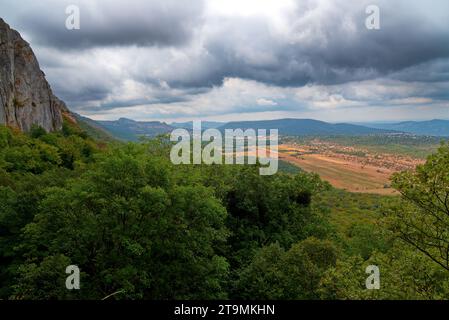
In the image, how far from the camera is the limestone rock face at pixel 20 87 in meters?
82.5

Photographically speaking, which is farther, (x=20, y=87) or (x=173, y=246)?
→ (x=20, y=87)

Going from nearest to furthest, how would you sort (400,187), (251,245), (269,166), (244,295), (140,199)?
(400,187) → (140,199) → (244,295) → (251,245) → (269,166)

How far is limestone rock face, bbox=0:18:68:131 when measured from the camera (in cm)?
8250

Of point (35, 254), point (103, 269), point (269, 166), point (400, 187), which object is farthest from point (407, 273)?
point (269, 166)

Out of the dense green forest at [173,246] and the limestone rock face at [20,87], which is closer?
the dense green forest at [173,246]

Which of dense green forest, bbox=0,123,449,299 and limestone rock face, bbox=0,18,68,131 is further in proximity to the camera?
limestone rock face, bbox=0,18,68,131

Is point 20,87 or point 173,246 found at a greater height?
point 20,87

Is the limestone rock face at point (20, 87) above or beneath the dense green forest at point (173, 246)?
above

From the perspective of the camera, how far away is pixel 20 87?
8969 cm

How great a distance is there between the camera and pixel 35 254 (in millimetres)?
26844

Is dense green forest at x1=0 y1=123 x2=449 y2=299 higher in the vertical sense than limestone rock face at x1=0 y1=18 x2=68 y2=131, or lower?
lower
